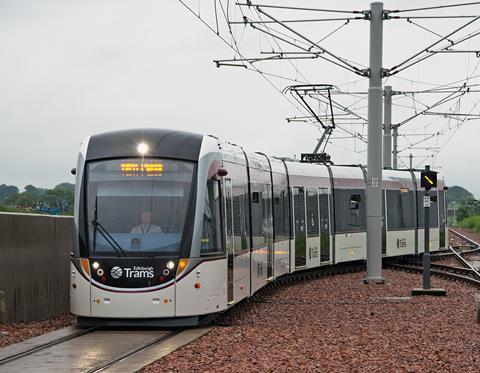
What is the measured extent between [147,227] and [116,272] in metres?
0.81

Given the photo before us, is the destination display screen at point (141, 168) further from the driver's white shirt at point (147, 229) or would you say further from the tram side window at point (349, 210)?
the tram side window at point (349, 210)

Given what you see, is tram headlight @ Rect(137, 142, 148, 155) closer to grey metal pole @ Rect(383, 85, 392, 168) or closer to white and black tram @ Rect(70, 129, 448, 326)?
white and black tram @ Rect(70, 129, 448, 326)

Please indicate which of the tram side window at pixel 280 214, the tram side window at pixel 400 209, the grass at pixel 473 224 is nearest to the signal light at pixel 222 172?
the tram side window at pixel 280 214

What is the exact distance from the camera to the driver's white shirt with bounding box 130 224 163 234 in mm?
15586

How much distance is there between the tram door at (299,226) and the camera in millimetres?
26855

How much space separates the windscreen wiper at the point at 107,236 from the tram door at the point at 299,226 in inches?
452

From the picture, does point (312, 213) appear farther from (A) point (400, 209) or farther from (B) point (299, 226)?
(A) point (400, 209)

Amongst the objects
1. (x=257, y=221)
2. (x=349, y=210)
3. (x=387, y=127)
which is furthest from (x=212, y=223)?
(x=387, y=127)

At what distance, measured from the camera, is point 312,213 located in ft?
94.2

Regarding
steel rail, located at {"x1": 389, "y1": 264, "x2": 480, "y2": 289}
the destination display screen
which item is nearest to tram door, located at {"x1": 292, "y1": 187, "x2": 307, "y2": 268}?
steel rail, located at {"x1": 389, "y1": 264, "x2": 480, "y2": 289}

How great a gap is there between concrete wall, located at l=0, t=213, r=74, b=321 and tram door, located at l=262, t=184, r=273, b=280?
4280 mm

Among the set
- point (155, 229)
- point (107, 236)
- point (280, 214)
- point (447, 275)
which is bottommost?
point (447, 275)

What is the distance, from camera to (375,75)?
26.6 metres

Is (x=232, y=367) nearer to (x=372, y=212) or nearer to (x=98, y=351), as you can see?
(x=98, y=351)
